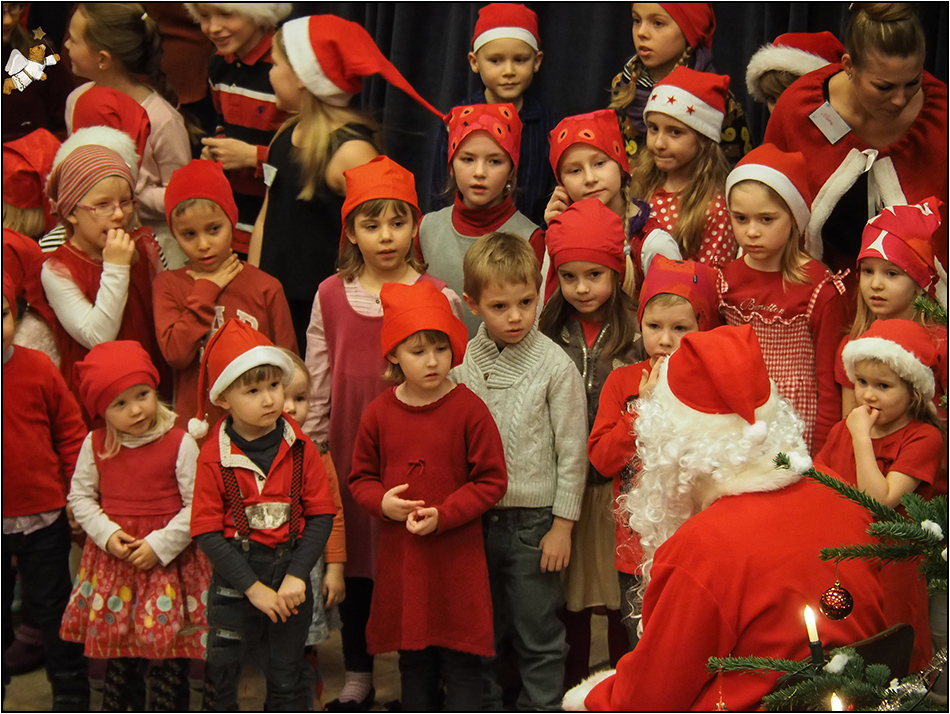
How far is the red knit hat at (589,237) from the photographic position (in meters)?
3.25

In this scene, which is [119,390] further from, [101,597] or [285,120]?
[285,120]

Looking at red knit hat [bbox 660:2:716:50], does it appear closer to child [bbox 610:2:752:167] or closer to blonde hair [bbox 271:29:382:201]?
child [bbox 610:2:752:167]

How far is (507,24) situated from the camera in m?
3.88

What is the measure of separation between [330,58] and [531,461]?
171cm

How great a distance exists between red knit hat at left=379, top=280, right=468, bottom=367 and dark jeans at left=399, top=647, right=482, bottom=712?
2.88 feet

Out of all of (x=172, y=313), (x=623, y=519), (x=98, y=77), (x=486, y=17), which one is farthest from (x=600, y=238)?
(x=98, y=77)

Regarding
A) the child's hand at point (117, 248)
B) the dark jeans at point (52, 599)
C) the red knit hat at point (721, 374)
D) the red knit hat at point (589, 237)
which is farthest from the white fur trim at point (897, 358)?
the dark jeans at point (52, 599)

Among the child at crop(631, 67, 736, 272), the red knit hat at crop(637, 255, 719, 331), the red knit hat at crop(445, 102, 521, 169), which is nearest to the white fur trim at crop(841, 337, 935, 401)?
the red knit hat at crop(637, 255, 719, 331)

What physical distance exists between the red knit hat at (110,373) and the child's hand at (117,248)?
1.37 feet

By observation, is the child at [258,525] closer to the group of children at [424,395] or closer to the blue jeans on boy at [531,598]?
the group of children at [424,395]

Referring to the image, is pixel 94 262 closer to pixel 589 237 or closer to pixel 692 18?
pixel 589 237

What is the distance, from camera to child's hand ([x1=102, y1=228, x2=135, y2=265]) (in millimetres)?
3643

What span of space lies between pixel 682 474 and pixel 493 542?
49.8 inches

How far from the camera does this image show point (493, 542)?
3270 mm
